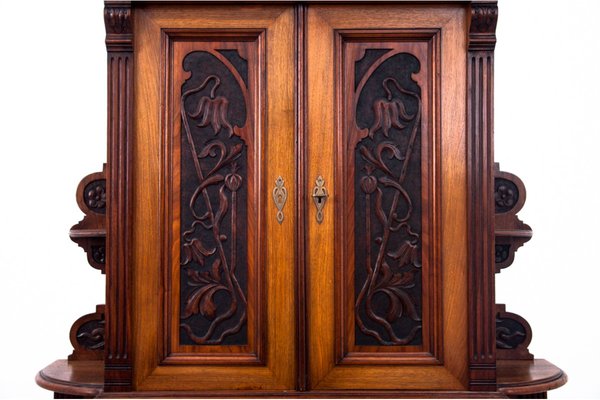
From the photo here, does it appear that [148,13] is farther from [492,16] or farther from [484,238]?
[484,238]

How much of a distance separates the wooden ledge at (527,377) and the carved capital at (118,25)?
1.73 meters

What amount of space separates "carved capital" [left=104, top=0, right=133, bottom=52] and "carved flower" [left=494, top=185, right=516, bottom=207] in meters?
1.50

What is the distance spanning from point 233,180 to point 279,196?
0.17m

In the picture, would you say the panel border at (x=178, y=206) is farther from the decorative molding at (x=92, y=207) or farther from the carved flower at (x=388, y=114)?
the decorative molding at (x=92, y=207)

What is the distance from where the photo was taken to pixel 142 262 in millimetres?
2545

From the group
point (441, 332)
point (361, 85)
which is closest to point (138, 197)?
point (361, 85)

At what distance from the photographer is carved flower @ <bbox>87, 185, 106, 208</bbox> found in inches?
117

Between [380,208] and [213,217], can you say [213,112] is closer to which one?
[213,217]

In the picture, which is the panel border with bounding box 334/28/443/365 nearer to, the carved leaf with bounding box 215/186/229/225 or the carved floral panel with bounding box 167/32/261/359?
the carved floral panel with bounding box 167/32/261/359

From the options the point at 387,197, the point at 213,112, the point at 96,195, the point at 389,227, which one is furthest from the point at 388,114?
the point at 96,195

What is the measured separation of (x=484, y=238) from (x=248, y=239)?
2.64ft

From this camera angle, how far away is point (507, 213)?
294 centimetres

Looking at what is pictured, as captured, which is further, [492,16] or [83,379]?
[83,379]

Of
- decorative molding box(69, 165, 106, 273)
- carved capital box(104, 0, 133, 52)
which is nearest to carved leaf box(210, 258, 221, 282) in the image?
decorative molding box(69, 165, 106, 273)
